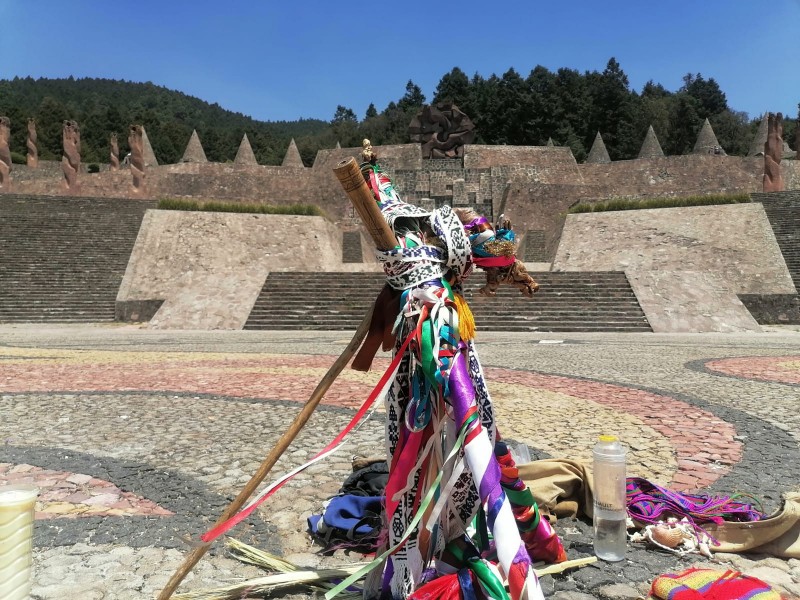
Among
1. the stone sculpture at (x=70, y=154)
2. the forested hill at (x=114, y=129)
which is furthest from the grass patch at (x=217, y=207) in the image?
the forested hill at (x=114, y=129)

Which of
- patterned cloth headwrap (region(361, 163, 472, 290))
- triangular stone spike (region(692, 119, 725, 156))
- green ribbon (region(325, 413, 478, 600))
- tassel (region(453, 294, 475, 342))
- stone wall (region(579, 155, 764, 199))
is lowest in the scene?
green ribbon (region(325, 413, 478, 600))

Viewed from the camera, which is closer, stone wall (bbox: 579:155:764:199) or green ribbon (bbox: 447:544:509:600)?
green ribbon (bbox: 447:544:509:600)

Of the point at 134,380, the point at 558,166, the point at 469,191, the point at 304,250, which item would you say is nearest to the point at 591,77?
the point at 558,166

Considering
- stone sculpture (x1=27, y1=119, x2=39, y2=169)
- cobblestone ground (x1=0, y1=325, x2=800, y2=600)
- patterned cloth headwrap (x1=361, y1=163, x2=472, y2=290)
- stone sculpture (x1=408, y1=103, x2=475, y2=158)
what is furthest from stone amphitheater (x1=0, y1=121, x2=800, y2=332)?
Answer: patterned cloth headwrap (x1=361, y1=163, x2=472, y2=290)

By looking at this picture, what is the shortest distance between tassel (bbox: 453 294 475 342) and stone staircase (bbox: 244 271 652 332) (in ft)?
36.8

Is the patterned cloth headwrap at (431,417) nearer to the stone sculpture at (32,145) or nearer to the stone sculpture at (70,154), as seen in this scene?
the stone sculpture at (70,154)

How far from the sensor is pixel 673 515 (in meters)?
2.56

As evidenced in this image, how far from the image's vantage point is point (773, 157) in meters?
25.1

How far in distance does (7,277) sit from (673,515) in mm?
19173

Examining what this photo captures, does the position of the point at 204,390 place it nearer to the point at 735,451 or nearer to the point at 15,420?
the point at 15,420

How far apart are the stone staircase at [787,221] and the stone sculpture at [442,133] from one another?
51.2ft

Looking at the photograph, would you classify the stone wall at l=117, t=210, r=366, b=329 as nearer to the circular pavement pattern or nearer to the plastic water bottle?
the circular pavement pattern

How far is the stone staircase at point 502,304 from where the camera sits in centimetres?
1383

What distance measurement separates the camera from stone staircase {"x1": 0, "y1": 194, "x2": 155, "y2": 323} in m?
16.2
